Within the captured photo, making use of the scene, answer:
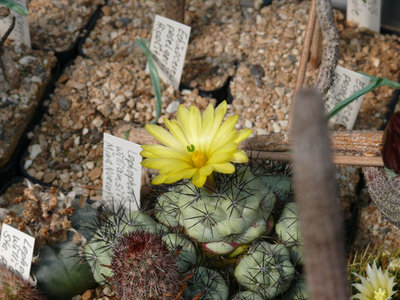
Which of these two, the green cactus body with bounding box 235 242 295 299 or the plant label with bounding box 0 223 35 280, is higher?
the green cactus body with bounding box 235 242 295 299

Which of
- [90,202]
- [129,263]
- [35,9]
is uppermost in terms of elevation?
[35,9]

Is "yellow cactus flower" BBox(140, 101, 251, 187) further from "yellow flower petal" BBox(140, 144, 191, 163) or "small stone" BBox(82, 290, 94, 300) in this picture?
"small stone" BBox(82, 290, 94, 300)

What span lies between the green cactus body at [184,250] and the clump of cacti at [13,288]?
13.5 inches

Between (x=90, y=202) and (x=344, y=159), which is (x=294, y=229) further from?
(x=90, y=202)

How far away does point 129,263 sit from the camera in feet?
2.87

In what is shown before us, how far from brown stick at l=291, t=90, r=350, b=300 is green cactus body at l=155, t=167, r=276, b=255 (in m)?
0.55

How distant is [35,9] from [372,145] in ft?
4.66

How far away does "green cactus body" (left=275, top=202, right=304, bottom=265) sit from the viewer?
3.39 ft

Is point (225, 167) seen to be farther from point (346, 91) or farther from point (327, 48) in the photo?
point (346, 91)

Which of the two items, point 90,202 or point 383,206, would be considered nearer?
point 383,206

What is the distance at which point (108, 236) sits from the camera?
1.09 meters

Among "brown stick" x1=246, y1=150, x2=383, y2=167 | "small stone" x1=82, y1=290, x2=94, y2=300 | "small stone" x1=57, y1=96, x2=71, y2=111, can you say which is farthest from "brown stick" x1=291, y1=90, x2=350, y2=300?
"small stone" x1=57, y1=96, x2=71, y2=111

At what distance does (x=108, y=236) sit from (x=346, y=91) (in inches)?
35.4

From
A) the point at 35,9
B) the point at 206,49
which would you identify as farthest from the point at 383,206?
the point at 35,9
